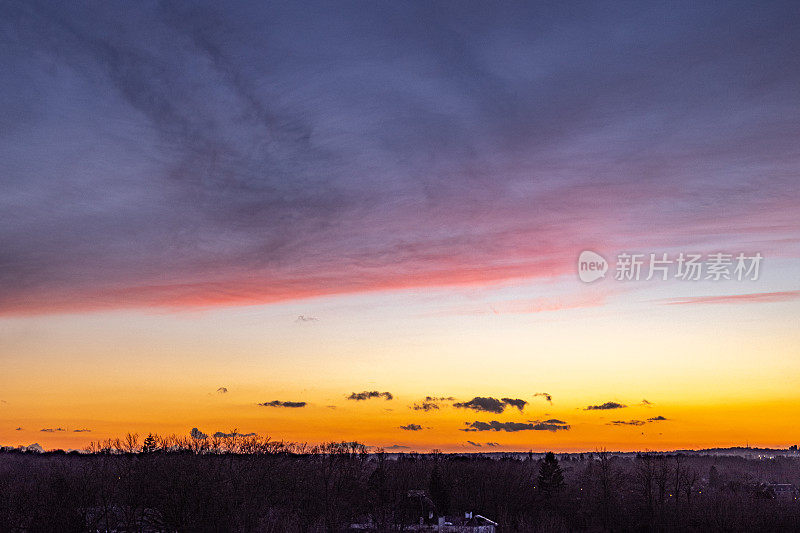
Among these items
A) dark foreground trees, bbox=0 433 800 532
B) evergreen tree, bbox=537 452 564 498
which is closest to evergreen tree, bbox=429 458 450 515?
dark foreground trees, bbox=0 433 800 532

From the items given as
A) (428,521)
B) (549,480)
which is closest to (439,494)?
(549,480)

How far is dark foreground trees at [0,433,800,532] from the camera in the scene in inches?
2938

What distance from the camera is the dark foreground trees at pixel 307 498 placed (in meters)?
74.6

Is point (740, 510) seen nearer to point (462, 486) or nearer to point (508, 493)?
point (508, 493)

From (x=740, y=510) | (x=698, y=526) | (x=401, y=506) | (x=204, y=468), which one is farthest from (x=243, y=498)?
(x=740, y=510)

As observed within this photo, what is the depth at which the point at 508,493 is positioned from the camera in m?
130

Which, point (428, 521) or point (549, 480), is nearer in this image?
point (428, 521)

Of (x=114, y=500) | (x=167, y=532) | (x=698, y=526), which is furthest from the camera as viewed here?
(x=698, y=526)

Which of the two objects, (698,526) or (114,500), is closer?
(114,500)

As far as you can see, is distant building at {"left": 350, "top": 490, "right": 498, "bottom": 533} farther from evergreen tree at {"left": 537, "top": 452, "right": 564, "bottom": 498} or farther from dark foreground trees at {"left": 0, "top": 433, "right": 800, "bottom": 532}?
evergreen tree at {"left": 537, "top": 452, "right": 564, "bottom": 498}

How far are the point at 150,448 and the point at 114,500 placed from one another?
29.1 meters

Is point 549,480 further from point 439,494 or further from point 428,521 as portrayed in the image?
point 428,521

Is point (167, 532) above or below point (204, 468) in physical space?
below

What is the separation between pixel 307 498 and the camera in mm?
105875
